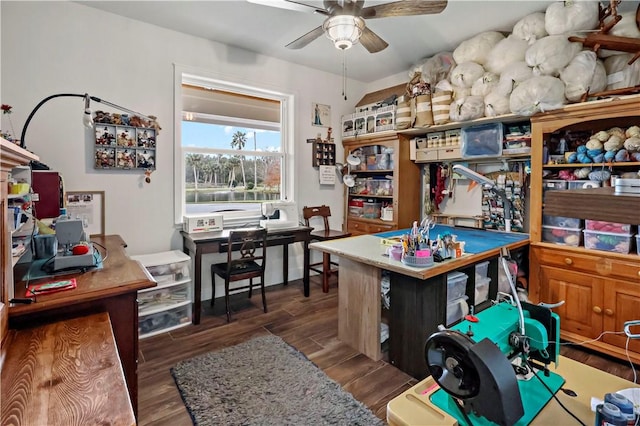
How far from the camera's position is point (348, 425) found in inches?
70.1

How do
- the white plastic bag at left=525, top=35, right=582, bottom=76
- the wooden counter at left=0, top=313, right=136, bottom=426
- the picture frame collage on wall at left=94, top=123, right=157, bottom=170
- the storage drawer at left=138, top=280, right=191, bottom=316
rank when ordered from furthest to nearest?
the picture frame collage on wall at left=94, top=123, right=157, bottom=170
the storage drawer at left=138, top=280, right=191, bottom=316
the white plastic bag at left=525, top=35, right=582, bottom=76
the wooden counter at left=0, top=313, right=136, bottom=426

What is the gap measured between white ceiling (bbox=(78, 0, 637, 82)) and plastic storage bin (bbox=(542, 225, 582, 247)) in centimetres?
187

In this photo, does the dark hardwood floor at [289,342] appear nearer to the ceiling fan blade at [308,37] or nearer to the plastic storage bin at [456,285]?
the plastic storage bin at [456,285]

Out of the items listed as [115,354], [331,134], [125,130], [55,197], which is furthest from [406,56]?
[115,354]

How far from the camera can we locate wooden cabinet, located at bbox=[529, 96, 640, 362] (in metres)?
2.37

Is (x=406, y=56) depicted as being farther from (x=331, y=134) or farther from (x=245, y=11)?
(x=245, y=11)

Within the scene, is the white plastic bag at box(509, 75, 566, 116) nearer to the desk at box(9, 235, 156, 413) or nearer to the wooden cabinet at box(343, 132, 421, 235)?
the wooden cabinet at box(343, 132, 421, 235)

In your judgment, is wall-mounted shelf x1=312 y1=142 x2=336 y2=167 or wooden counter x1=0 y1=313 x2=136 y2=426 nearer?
wooden counter x1=0 y1=313 x2=136 y2=426

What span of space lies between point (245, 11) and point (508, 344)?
3114 mm

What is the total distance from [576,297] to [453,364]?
2.54 m

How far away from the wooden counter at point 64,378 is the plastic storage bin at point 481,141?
10.8ft

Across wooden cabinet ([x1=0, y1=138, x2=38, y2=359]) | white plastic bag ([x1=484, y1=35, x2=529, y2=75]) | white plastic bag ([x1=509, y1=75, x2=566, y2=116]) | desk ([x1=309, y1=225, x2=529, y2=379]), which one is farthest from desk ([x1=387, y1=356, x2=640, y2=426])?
white plastic bag ([x1=484, y1=35, x2=529, y2=75])

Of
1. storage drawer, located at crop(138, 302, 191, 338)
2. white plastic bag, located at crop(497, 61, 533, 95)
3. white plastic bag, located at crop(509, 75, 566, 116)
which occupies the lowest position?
storage drawer, located at crop(138, 302, 191, 338)

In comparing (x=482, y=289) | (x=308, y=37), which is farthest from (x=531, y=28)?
(x=482, y=289)
